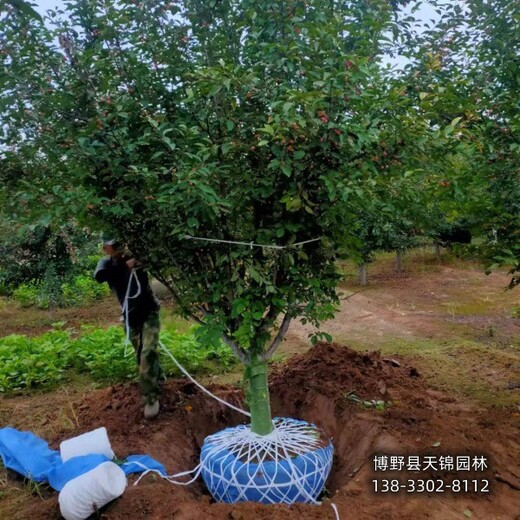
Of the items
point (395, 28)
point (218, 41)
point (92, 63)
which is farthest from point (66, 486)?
point (395, 28)

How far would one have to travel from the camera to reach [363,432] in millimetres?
3678

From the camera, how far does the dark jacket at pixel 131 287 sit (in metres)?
4.23

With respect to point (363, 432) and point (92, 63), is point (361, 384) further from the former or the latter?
point (92, 63)

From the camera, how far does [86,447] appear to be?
318 centimetres

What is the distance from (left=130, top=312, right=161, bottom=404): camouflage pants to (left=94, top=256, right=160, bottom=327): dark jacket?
0.08 metres

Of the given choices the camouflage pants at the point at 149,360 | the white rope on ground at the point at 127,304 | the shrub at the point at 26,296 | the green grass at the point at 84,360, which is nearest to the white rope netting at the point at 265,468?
the camouflage pants at the point at 149,360

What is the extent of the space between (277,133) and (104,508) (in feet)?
7.76

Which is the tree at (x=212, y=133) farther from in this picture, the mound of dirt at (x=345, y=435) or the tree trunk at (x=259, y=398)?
the mound of dirt at (x=345, y=435)

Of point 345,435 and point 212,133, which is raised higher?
point 212,133

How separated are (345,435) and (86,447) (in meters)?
1.96

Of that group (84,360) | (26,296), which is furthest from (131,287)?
(26,296)

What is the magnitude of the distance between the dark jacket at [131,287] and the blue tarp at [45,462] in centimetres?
126

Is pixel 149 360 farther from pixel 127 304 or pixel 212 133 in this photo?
pixel 212 133

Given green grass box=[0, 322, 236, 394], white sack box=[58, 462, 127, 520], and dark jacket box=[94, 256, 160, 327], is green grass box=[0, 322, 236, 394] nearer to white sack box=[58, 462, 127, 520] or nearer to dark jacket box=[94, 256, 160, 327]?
dark jacket box=[94, 256, 160, 327]
